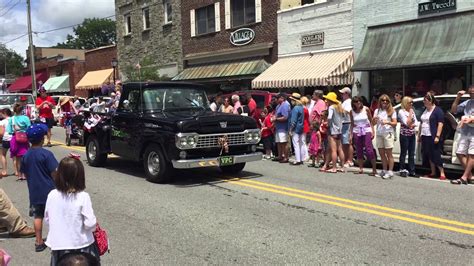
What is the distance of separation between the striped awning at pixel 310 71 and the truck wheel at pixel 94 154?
9234 mm

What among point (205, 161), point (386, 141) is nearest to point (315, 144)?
point (386, 141)

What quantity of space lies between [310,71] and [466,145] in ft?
33.8

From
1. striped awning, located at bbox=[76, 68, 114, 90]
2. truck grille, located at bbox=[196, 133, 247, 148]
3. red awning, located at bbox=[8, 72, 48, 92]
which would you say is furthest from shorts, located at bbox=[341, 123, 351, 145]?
red awning, located at bbox=[8, 72, 48, 92]

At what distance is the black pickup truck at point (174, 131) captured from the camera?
8.81 metres

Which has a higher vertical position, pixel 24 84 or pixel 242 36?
pixel 242 36

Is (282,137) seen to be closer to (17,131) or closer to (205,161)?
(205,161)

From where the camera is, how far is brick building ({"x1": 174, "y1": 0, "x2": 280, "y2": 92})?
22.5 m

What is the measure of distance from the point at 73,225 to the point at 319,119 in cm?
856

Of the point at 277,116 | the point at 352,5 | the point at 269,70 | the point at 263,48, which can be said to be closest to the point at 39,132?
the point at 277,116

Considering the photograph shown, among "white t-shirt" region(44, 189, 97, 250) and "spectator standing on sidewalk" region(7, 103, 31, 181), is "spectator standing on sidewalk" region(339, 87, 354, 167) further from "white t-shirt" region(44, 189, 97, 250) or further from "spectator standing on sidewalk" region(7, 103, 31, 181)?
"white t-shirt" region(44, 189, 97, 250)

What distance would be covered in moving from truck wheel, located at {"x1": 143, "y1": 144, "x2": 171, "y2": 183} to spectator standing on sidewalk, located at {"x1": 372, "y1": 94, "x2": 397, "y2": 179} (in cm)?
432

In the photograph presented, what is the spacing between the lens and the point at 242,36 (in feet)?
78.1

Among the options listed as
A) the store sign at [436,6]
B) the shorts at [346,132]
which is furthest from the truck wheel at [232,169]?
the store sign at [436,6]

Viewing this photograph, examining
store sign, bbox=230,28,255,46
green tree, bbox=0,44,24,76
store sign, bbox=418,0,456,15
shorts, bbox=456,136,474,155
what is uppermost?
green tree, bbox=0,44,24,76
